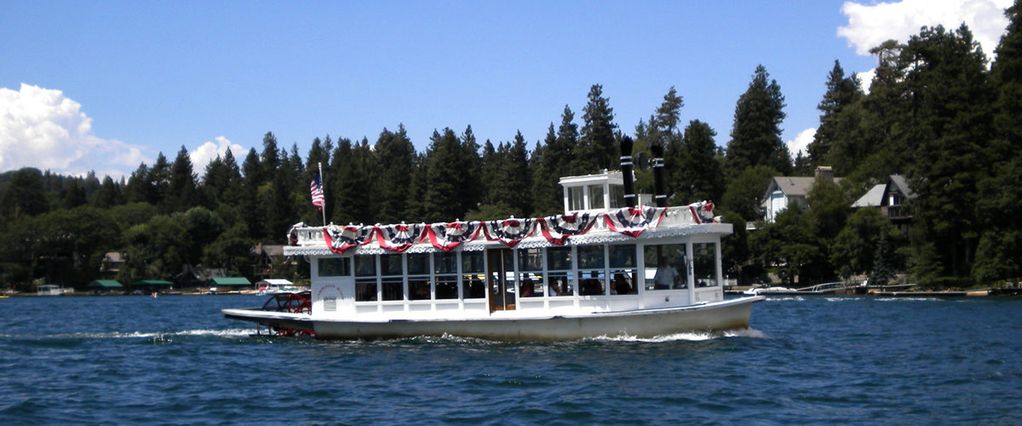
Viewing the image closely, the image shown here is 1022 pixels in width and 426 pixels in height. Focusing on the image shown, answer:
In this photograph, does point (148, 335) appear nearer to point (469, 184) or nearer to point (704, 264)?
point (704, 264)

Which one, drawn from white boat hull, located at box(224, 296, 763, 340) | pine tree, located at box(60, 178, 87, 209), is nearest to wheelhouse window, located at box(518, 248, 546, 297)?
white boat hull, located at box(224, 296, 763, 340)

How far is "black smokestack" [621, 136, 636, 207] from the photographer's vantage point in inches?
1093

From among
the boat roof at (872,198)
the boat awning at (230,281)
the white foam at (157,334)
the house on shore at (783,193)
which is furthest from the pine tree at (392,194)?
the white foam at (157,334)

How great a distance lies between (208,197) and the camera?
148 m

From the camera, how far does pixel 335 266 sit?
30.1 m

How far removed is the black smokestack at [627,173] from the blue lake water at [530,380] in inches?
134

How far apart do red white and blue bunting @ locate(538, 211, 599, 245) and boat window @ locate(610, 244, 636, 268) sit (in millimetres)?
865

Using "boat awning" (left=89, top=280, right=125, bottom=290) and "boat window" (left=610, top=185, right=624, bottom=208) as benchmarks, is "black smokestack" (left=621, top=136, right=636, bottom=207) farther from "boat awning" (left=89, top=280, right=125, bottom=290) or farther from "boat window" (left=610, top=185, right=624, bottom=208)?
"boat awning" (left=89, top=280, right=125, bottom=290)

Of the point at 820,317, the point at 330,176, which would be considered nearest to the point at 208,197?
the point at 330,176

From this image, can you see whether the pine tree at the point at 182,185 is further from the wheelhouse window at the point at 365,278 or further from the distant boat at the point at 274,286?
the wheelhouse window at the point at 365,278

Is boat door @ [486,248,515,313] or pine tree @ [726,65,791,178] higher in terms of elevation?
pine tree @ [726,65,791,178]

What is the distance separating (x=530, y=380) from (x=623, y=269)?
21.5 feet

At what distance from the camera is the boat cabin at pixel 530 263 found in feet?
89.3

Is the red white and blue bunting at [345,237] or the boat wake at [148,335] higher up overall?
the red white and blue bunting at [345,237]
